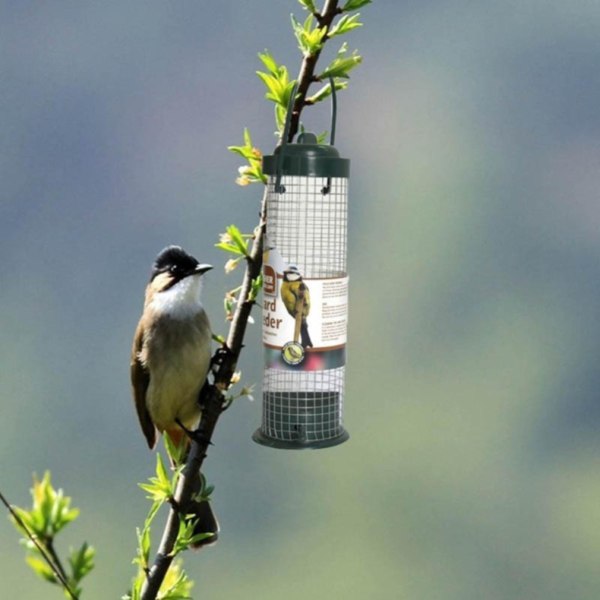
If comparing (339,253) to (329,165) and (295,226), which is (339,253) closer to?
(295,226)

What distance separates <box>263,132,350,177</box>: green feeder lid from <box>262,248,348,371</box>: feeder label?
0.22m

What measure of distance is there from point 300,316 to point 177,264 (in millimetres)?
405

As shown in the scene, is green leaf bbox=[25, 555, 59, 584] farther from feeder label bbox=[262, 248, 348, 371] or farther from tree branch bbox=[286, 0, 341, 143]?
tree branch bbox=[286, 0, 341, 143]

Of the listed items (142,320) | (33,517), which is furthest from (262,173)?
(33,517)

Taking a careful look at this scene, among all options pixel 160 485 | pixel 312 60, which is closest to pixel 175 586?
pixel 160 485

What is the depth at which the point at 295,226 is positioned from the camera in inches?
84.7

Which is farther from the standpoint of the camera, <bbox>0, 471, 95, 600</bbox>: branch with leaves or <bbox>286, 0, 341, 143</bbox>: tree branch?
<bbox>286, 0, 341, 143</bbox>: tree branch

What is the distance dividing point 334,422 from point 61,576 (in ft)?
3.41

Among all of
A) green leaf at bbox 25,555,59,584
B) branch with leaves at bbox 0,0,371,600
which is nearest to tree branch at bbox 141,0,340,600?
branch with leaves at bbox 0,0,371,600

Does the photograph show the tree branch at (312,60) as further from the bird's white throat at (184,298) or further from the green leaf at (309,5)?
the bird's white throat at (184,298)

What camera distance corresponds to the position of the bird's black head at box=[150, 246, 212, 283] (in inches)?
84.4

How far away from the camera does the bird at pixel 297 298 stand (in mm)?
1964

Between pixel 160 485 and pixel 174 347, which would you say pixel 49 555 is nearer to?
pixel 160 485

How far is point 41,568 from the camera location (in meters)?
1.28
